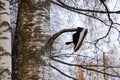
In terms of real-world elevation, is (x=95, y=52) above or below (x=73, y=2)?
below

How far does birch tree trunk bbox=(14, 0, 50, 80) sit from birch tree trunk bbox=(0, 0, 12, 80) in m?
0.11

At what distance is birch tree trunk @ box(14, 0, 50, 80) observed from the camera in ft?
Result: 5.99

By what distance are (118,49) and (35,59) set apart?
307 cm

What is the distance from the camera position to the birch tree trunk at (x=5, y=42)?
1.75m

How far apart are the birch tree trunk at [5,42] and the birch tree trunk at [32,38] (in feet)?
0.34

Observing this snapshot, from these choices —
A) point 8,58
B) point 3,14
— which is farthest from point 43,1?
point 8,58

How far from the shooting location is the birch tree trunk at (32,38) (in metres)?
1.83

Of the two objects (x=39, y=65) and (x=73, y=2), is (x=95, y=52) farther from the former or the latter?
(x=39, y=65)

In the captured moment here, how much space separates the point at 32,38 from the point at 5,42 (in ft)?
0.51

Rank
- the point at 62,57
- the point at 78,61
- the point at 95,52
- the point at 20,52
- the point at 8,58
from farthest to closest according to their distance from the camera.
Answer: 1. the point at 95,52
2. the point at 78,61
3. the point at 62,57
4. the point at 20,52
5. the point at 8,58

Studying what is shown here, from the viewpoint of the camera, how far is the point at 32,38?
74.4 inches

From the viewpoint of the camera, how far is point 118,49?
4.80 m

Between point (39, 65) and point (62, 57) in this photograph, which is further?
point (62, 57)

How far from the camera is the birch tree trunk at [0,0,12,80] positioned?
175cm
